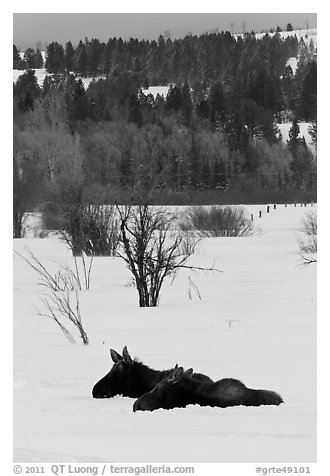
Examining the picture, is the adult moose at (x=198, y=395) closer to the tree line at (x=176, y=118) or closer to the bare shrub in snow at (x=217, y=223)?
the bare shrub in snow at (x=217, y=223)

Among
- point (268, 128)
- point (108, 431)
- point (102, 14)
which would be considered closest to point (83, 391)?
point (108, 431)

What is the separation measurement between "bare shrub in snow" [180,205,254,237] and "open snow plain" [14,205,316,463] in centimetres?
1491

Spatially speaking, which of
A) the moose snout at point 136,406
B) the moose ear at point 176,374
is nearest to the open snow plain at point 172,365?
the moose snout at point 136,406

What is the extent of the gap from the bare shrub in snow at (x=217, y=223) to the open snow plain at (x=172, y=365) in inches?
587

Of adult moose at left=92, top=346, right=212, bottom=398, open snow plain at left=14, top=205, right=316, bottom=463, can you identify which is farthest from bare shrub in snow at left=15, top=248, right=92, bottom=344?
adult moose at left=92, top=346, right=212, bottom=398

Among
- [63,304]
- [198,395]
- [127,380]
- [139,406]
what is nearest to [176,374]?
[198,395]

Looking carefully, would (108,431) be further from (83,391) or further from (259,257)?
(259,257)

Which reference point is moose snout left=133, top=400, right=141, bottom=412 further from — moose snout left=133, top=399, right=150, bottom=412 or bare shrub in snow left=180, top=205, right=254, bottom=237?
bare shrub in snow left=180, top=205, right=254, bottom=237

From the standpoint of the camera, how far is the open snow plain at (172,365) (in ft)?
18.0

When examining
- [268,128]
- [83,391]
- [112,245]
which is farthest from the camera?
[268,128]

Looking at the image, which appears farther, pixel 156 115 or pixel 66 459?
Result: pixel 156 115
